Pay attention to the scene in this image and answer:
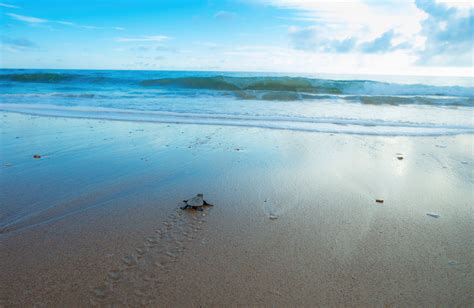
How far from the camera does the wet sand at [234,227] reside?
79.7 inches

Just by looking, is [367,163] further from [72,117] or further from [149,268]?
[72,117]

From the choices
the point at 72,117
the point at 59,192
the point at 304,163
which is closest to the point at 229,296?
the point at 59,192

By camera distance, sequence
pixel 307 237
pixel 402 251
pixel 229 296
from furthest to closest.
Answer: pixel 307 237
pixel 402 251
pixel 229 296

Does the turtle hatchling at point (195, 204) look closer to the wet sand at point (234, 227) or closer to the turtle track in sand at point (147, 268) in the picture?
the wet sand at point (234, 227)

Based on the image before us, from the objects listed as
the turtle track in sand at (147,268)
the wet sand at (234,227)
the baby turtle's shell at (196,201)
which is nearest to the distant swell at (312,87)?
the wet sand at (234,227)

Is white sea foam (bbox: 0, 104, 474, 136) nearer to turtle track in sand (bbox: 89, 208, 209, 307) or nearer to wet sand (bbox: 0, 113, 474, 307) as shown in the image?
wet sand (bbox: 0, 113, 474, 307)

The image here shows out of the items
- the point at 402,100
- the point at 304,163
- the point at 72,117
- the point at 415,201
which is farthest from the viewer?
the point at 402,100

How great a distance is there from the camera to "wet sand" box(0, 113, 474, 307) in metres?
2.02

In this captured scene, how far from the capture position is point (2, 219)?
2869 millimetres

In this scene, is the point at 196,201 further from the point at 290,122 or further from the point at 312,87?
the point at 312,87

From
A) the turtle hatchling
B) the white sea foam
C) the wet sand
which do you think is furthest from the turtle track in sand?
the white sea foam

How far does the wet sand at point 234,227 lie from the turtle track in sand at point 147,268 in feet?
0.04

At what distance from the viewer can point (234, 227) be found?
2867mm

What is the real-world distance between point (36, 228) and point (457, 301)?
11.8 ft
